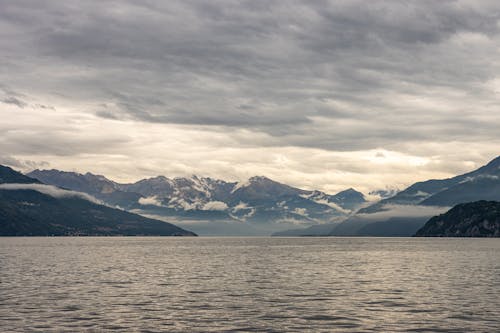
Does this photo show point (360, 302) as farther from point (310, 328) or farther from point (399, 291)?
point (310, 328)

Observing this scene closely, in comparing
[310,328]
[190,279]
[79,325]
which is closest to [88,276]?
[190,279]

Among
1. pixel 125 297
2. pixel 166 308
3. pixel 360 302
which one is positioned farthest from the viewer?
pixel 125 297

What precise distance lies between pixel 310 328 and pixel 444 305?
82.3ft

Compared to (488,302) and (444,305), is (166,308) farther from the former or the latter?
(488,302)

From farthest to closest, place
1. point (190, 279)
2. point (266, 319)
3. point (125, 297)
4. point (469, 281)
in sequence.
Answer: point (190, 279) < point (469, 281) < point (125, 297) < point (266, 319)

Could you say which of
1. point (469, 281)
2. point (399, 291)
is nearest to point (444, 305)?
point (399, 291)

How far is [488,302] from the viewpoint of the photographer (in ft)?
255

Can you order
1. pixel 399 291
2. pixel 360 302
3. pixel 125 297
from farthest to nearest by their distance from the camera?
pixel 399 291
pixel 125 297
pixel 360 302

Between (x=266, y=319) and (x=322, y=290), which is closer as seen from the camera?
(x=266, y=319)

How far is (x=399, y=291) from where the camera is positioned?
301ft

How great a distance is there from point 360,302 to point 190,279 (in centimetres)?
4555

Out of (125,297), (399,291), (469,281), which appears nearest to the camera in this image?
(125,297)

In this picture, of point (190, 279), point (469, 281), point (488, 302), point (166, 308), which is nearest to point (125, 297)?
point (166, 308)

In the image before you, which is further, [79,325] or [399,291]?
[399,291]
